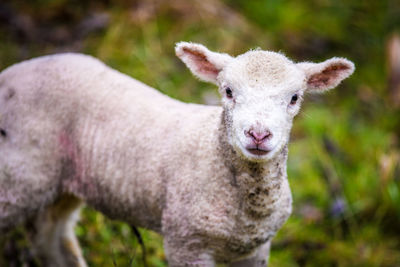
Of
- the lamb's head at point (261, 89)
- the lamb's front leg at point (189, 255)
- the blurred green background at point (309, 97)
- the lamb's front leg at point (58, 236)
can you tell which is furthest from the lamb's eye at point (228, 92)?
the lamb's front leg at point (58, 236)

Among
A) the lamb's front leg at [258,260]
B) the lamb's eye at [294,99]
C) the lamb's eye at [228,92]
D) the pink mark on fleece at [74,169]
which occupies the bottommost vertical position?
the lamb's front leg at [258,260]

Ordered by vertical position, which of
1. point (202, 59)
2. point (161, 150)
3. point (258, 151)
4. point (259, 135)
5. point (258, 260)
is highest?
point (202, 59)

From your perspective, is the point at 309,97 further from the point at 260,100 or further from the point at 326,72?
the point at 260,100

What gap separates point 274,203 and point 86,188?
1161 mm

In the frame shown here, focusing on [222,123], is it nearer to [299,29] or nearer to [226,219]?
[226,219]

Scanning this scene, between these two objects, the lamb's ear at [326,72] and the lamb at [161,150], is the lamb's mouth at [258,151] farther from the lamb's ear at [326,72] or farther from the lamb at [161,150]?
the lamb's ear at [326,72]

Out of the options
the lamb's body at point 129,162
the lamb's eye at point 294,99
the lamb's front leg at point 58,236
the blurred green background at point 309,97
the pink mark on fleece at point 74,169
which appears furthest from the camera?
the blurred green background at point 309,97

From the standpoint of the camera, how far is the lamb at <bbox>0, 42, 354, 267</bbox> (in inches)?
99.2

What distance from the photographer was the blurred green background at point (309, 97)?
424 centimetres

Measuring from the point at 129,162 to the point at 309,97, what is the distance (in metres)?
4.11

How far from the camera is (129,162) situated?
2.84 meters

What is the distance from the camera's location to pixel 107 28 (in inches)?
222

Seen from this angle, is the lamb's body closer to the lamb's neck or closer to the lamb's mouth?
the lamb's neck

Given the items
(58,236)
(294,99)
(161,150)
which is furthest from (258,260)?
(58,236)
